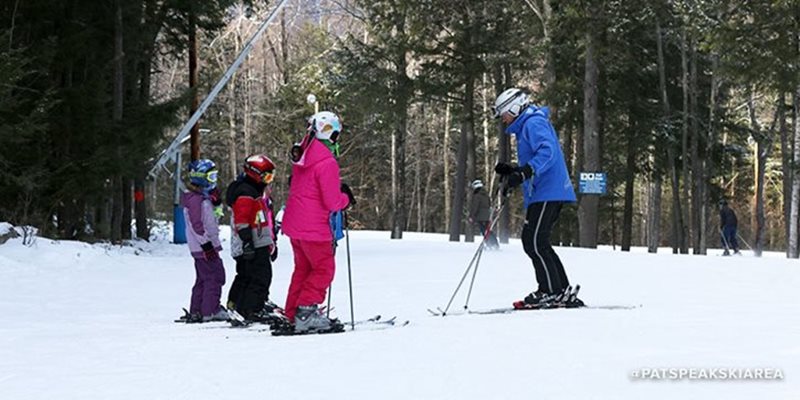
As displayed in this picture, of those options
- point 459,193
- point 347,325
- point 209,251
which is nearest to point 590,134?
point 459,193

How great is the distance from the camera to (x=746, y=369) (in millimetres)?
5016

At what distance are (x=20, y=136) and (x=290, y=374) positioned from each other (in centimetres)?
1039

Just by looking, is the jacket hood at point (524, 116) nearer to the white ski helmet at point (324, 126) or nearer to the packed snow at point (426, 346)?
the packed snow at point (426, 346)

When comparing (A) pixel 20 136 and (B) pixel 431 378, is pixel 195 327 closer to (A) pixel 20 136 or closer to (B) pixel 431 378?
(B) pixel 431 378

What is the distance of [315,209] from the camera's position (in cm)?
730

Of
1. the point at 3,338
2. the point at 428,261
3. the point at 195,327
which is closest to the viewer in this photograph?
the point at 3,338

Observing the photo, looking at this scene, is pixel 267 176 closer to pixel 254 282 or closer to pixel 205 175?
pixel 205 175

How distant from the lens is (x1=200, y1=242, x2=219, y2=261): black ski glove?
8.73 m

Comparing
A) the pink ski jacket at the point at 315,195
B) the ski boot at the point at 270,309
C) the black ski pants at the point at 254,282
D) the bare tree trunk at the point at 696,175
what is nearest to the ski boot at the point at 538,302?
the pink ski jacket at the point at 315,195

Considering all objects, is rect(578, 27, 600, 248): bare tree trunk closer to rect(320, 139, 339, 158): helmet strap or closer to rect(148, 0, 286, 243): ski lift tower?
rect(148, 0, 286, 243): ski lift tower

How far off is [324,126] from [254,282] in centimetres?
200

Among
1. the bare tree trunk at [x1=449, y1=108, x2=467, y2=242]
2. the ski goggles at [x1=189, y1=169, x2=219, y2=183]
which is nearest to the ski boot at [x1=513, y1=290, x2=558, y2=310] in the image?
the ski goggles at [x1=189, y1=169, x2=219, y2=183]

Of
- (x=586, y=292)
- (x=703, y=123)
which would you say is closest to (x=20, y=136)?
(x=586, y=292)

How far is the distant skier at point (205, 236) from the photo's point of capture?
8.76 metres
